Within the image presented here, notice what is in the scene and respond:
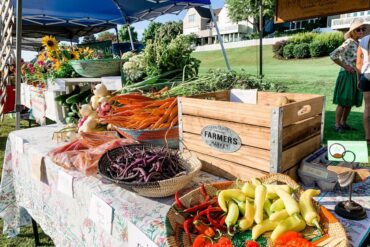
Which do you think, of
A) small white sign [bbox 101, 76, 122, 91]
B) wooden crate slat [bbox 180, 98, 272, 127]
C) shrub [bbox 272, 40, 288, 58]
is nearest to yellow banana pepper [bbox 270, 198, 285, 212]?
wooden crate slat [bbox 180, 98, 272, 127]

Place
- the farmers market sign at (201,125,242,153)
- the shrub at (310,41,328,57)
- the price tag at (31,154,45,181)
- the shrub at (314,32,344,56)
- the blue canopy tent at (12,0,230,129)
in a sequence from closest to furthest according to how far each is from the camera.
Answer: the farmers market sign at (201,125,242,153) → the price tag at (31,154,45,181) → the blue canopy tent at (12,0,230,129) → the shrub at (310,41,328,57) → the shrub at (314,32,344,56)

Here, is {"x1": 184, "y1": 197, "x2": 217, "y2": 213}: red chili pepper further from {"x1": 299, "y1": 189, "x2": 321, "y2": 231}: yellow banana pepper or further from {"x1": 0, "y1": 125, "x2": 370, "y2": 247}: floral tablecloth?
{"x1": 299, "y1": 189, "x2": 321, "y2": 231}: yellow banana pepper

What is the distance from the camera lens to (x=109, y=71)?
82.4 inches

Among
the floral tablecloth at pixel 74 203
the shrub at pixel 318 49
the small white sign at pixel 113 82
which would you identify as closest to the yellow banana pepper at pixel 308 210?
the floral tablecloth at pixel 74 203

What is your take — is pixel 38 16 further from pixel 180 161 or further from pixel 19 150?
pixel 180 161

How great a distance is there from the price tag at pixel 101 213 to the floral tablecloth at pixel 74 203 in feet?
0.06

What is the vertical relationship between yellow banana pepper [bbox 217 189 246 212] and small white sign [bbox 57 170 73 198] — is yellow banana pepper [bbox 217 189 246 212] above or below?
above

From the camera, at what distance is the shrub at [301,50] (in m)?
19.4

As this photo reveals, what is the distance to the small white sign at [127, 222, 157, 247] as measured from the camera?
0.81 meters

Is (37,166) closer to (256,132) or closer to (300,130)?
(256,132)

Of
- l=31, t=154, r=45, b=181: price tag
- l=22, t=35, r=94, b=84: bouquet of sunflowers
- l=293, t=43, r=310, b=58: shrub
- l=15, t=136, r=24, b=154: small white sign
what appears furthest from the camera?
l=293, t=43, r=310, b=58: shrub

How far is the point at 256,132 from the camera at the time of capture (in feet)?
3.03

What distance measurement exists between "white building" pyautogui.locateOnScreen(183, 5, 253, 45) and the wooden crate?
44075 mm

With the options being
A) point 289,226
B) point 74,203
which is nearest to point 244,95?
point 289,226
